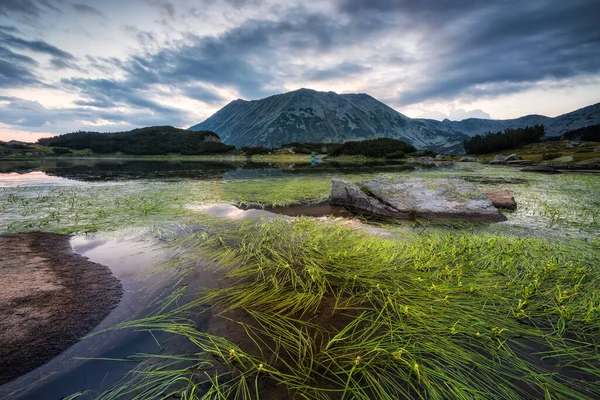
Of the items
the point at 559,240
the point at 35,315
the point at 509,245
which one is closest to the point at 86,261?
the point at 35,315

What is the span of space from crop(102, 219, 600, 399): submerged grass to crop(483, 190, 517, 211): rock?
19.5 ft

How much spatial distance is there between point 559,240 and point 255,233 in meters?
9.25

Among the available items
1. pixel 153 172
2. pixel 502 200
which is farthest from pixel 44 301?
pixel 153 172

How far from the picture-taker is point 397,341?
3246mm

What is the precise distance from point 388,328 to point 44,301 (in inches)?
228

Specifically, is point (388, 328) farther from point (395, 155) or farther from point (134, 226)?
point (395, 155)

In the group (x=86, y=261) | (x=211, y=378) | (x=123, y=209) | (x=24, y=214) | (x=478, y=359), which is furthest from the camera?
(x=123, y=209)

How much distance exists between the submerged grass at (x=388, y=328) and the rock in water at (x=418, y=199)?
4.12 m

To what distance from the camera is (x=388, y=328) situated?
349 centimetres

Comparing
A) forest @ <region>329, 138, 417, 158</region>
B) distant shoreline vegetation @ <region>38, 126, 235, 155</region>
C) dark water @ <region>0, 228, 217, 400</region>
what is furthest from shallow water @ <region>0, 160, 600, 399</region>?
distant shoreline vegetation @ <region>38, 126, 235, 155</region>

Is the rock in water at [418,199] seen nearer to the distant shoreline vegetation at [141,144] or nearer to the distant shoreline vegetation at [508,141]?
the distant shoreline vegetation at [508,141]

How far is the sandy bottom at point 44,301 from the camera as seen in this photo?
10.3ft

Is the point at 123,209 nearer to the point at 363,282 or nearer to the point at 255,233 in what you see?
the point at 255,233

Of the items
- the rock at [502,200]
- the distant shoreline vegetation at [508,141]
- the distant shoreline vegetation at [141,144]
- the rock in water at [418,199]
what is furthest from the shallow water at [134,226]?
the distant shoreline vegetation at [141,144]
